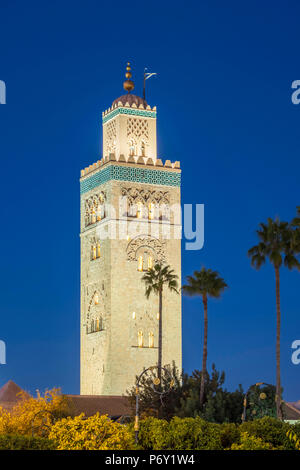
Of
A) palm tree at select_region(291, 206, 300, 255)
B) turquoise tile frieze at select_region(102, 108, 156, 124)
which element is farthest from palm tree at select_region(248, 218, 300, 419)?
turquoise tile frieze at select_region(102, 108, 156, 124)

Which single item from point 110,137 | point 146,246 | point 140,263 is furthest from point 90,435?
point 110,137

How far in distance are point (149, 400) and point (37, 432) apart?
683 cm

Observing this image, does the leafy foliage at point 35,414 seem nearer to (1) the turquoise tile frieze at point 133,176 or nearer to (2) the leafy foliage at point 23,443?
(1) the turquoise tile frieze at point 133,176

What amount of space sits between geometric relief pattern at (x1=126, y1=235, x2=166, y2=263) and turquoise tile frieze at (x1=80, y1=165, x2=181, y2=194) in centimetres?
356

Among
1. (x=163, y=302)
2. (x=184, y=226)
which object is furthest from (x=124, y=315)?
(x=184, y=226)

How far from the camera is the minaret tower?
216 ft

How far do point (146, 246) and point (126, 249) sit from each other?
1474 mm

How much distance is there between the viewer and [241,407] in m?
54.9

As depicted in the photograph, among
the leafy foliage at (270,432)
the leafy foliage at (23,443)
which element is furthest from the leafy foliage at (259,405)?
the leafy foliage at (23,443)

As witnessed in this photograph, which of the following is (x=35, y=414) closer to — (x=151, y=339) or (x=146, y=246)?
(x=151, y=339)

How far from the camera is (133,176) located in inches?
2662

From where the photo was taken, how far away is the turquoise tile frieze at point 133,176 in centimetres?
6719
